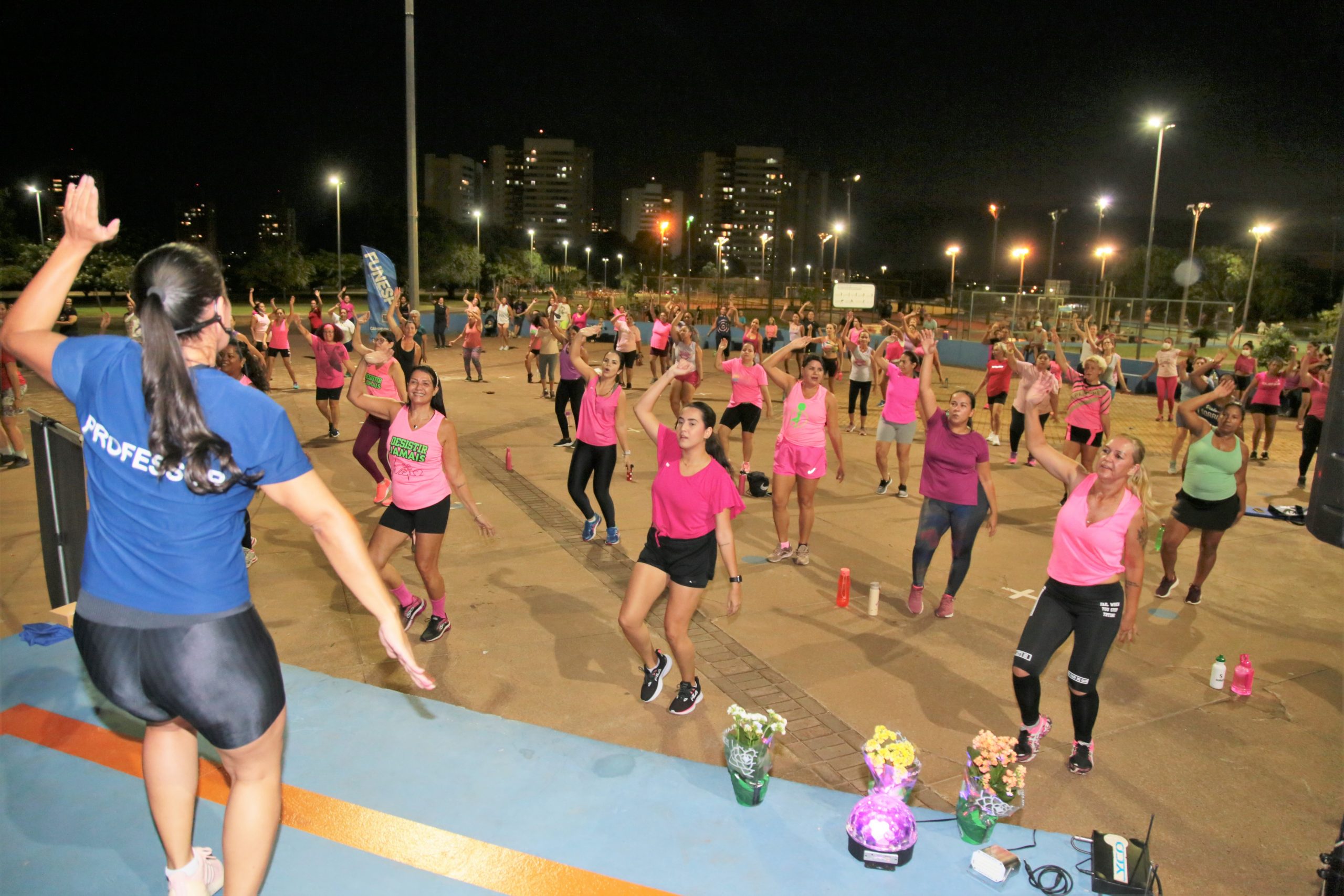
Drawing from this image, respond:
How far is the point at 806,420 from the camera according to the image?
7.59 m

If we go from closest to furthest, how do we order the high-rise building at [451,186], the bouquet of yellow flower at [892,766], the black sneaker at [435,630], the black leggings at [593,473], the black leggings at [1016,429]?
the bouquet of yellow flower at [892,766] < the black sneaker at [435,630] < the black leggings at [593,473] < the black leggings at [1016,429] < the high-rise building at [451,186]

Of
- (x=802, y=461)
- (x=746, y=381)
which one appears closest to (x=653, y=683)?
(x=802, y=461)

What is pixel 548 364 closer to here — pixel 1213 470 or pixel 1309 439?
pixel 1309 439

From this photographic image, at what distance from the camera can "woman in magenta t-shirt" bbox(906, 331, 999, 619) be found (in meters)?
6.54

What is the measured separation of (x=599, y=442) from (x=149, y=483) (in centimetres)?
595

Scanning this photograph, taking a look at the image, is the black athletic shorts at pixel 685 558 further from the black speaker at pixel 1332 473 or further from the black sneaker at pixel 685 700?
the black speaker at pixel 1332 473

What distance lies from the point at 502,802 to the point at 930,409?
473 centimetres

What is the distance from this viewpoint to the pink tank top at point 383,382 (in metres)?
8.82

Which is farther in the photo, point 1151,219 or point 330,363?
point 1151,219

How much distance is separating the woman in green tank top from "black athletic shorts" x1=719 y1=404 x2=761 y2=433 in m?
4.80

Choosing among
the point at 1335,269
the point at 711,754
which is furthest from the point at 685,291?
the point at 1335,269

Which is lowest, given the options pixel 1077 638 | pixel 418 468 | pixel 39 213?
pixel 1077 638

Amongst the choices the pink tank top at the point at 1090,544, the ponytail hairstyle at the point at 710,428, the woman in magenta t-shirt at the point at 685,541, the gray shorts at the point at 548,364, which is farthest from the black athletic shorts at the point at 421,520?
the gray shorts at the point at 548,364

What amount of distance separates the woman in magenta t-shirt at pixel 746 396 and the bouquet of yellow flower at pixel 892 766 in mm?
6656
